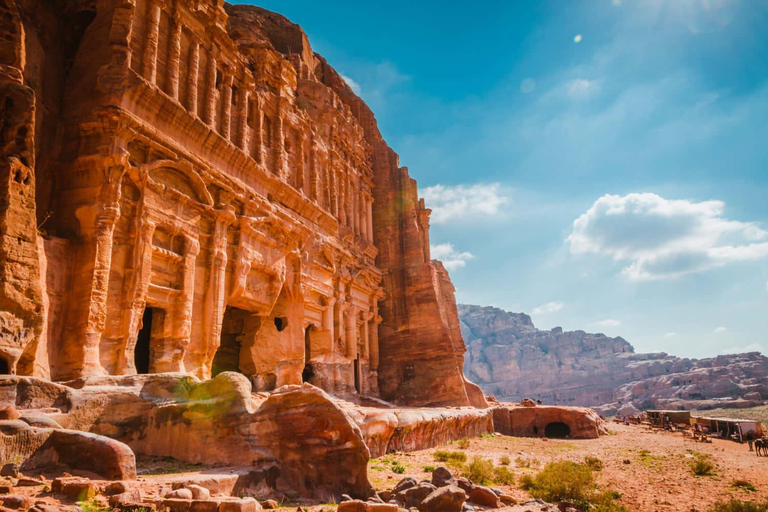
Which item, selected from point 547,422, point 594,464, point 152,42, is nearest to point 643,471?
point 594,464

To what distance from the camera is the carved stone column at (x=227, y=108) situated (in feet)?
57.0

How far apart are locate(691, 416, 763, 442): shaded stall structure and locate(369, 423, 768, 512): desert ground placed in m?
6.04

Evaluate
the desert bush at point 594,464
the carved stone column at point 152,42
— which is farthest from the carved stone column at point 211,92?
the desert bush at point 594,464

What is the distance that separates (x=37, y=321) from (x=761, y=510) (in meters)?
12.7

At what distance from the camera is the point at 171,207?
14195 mm

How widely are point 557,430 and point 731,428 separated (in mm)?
9863

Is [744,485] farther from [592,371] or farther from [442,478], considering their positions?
[592,371]

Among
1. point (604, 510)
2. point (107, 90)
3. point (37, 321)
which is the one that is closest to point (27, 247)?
point (37, 321)

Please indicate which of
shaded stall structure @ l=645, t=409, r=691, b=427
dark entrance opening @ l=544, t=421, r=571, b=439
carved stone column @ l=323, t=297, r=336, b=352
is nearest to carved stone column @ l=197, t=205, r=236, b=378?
carved stone column @ l=323, t=297, r=336, b=352

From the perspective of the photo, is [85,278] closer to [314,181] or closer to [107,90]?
[107,90]

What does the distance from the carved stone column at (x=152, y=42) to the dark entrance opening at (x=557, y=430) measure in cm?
2536

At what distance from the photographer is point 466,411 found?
21625 millimetres

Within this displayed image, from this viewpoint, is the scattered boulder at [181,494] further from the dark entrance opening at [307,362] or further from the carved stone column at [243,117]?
the dark entrance opening at [307,362]

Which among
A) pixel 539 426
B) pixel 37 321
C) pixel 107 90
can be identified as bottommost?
pixel 539 426
